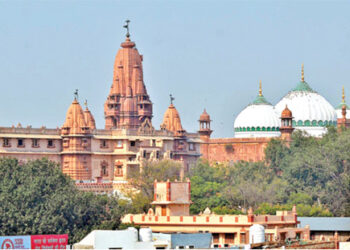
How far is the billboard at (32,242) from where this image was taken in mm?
52931

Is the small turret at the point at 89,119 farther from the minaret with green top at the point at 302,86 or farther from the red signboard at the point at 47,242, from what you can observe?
the red signboard at the point at 47,242

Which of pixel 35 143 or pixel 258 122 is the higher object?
pixel 258 122

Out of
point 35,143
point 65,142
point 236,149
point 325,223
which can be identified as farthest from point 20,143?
point 325,223

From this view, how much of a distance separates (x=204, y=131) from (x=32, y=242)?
60.5 m

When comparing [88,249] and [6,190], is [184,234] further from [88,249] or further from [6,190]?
[6,190]

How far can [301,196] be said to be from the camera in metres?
88.1

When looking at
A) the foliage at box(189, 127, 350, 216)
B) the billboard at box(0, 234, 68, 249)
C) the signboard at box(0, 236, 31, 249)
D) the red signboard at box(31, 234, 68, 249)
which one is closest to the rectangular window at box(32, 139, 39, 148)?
the foliage at box(189, 127, 350, 216)

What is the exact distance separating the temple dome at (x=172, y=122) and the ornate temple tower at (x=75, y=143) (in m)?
9.95

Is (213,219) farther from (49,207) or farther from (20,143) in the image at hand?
(20,143)

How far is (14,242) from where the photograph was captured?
175 ft

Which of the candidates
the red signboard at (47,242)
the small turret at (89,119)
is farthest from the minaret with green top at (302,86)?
the red signboard at (47,242)

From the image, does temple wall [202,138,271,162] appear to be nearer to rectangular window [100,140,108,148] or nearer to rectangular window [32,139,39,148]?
rectangular window [100,140,108,148]

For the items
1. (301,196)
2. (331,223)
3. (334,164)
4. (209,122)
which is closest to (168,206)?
(331,223)

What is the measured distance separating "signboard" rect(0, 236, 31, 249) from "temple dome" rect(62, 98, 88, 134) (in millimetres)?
43840
